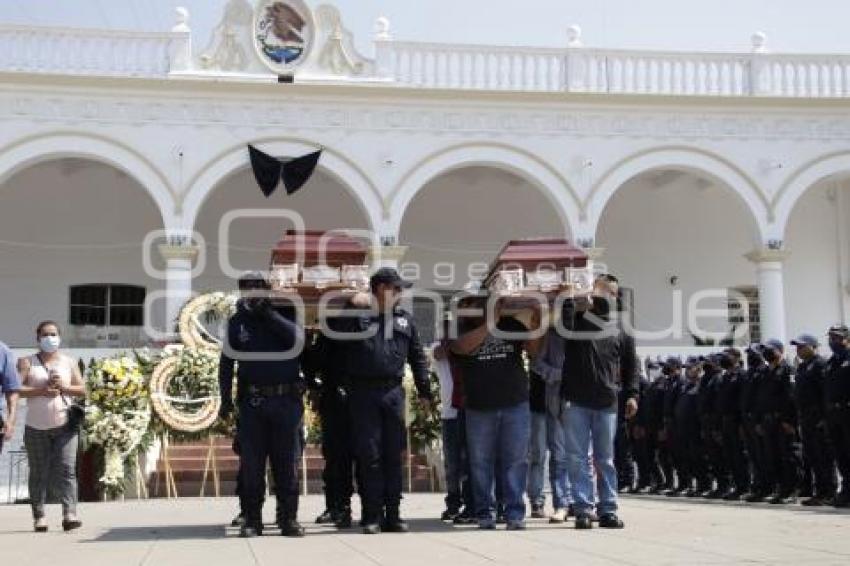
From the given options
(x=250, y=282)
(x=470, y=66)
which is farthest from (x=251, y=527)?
(x=470, y=66)

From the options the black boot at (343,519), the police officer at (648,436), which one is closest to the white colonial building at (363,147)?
the police officer at (648,436)

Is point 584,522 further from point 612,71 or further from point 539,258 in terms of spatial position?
point 612,71

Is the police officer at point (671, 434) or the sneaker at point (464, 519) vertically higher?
the police officer at point (671, 434)

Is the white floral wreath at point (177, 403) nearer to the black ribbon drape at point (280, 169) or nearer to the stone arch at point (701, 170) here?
the black ribbon drape at point (280, 169)

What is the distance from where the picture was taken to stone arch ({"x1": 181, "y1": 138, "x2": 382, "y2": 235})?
2141cm

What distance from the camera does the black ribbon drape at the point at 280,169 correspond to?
2134cm

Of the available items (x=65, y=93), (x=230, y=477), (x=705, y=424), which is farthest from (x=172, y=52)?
(x=705, y=424)

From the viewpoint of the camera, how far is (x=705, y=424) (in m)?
13.7

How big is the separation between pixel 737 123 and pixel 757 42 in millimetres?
2007

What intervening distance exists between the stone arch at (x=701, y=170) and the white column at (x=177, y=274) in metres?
7.98

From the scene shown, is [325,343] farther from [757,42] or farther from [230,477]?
[757,42]

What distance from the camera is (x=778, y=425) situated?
12.4 meters

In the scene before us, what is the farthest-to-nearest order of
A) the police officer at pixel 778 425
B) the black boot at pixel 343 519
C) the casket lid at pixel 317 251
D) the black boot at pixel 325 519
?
the police officer at pixel 778 425 < the black boot at pixel 325 519 < the casket lid at pixel 317 251 < the black boot at pixel 343 519

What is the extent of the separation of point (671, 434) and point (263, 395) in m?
7.93
